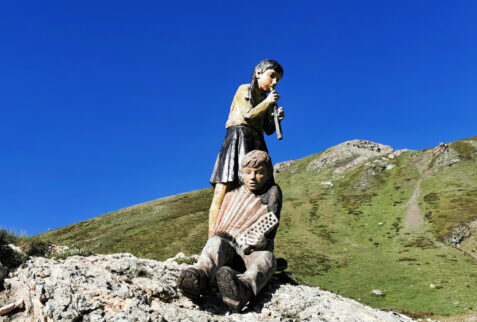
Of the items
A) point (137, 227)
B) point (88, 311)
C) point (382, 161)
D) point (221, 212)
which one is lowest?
point (88, 311)

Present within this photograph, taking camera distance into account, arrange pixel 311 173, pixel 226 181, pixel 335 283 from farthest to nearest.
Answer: pixel 311 173
pixel 335 283
pixel 226 181

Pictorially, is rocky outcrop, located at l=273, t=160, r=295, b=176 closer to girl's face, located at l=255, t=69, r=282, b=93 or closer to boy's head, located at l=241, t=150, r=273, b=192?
girl's face, located at l=255, t=69, r=282, b=93

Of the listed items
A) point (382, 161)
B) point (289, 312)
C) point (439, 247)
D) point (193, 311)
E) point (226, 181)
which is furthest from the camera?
point (382, 161)

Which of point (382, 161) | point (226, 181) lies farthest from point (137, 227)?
point (226, 181)

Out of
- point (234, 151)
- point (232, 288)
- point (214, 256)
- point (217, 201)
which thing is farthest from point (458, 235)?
point (232, 288)

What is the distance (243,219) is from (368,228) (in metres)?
62.5

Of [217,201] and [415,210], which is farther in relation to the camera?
[415,210]

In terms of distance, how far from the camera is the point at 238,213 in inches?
289

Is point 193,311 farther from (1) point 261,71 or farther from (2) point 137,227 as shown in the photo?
(2) point 137,227

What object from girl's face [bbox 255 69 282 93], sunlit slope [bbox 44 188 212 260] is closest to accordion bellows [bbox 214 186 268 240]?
girl's face [bbox 255 69 282 93]

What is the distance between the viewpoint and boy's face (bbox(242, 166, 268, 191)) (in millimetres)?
7473

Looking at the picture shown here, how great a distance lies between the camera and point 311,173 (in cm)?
11812

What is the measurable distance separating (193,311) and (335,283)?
38.0m

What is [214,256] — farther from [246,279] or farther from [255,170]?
[255,170]
